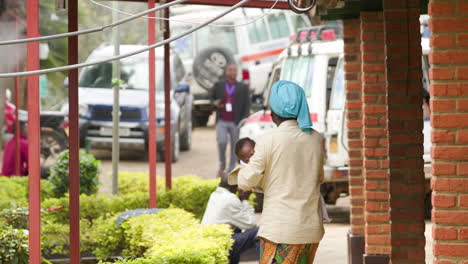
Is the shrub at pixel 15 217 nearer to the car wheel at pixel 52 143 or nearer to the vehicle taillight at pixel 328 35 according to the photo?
the vehicle taillight at pixel 328 35

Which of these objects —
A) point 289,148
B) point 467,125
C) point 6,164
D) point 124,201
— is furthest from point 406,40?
point 6,164

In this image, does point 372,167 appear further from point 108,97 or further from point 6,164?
point 108,97

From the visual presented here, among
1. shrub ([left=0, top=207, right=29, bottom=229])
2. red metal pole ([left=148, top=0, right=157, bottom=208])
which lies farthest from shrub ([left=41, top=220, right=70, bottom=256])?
red metal pole ([left=148, top=0, right=157, bottom=208])

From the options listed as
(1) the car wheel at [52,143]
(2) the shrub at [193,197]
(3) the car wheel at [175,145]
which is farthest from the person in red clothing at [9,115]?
(2) the shrub at [193,197]

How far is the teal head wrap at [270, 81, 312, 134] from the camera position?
6922 mm

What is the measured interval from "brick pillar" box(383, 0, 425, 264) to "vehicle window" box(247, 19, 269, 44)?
19.1 meters

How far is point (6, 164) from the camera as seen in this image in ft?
53.8

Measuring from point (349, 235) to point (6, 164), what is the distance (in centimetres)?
761

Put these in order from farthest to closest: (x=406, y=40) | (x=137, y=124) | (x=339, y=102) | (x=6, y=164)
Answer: (x=137, y=124)
(x=6, y=164)
(x=339, y=102)
(x=406, y=40)

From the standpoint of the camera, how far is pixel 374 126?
30.1ft

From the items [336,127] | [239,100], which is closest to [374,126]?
[336,127]

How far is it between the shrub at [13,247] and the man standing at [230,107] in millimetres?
11039

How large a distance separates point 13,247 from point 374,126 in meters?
3.11

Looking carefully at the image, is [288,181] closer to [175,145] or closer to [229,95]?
[229,95]
